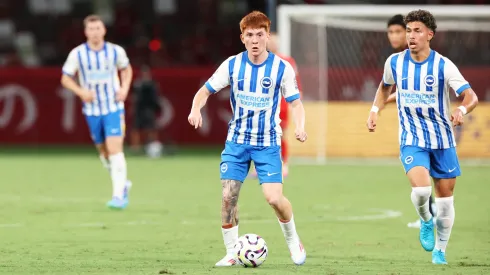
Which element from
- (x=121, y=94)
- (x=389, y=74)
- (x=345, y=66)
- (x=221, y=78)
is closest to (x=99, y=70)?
(x=121, y=94)

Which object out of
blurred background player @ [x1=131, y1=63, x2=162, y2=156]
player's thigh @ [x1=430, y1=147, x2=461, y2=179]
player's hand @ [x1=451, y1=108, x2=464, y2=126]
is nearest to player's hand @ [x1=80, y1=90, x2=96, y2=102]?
player's thigh @ [x1=430, y1=147, x2=461, y2=179]

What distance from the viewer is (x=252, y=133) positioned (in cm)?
823

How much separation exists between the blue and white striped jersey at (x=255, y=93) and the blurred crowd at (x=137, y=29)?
1942cm

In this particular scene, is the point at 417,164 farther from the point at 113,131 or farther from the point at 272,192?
the point at 113,131

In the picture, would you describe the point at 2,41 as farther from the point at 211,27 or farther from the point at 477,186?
the point at 477,186

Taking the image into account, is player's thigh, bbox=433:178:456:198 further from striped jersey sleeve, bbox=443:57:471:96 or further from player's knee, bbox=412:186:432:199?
striped jersey sleeve, bbox=443:57:471:96

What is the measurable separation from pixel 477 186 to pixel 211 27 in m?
14.1

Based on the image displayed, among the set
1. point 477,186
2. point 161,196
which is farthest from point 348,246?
point 477,186

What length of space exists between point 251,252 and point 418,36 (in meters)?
2.15

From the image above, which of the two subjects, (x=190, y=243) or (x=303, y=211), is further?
(x=303, y=211)

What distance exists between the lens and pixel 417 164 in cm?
842

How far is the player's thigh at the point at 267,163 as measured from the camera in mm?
8203

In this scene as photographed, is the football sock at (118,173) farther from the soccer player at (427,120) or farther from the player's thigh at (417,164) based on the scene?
the player's thigh at (417,164)

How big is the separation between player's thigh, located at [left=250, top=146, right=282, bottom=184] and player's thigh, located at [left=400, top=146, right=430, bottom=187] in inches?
41.1
